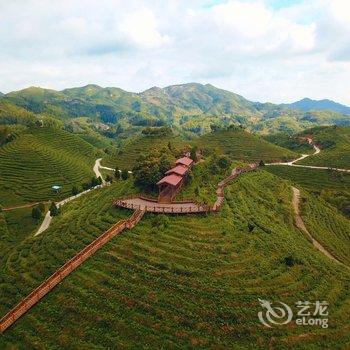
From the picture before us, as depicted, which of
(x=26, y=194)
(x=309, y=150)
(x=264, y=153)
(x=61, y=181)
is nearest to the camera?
(x=26, y=194)

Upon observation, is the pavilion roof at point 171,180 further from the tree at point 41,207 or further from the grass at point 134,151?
the grass at point 134,151

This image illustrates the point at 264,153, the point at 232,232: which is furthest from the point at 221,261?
the point at 264,153

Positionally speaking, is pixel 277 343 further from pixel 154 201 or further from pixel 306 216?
pixel 306 216

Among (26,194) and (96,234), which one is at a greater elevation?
(96,234)

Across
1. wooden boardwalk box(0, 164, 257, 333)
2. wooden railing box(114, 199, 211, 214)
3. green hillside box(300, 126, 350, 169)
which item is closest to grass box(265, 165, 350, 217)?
green hillside box(300, 126, 350, 169)

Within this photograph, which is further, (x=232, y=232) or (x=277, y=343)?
(x=232, y=232)

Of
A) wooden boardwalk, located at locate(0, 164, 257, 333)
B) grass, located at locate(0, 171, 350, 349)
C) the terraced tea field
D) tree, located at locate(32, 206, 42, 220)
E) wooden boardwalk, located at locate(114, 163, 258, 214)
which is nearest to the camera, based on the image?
grass, located at locate(0, 171, 350, 349)

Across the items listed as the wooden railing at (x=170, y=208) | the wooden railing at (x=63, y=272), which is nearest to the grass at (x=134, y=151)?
the wooden railing at (x=170, y=208)

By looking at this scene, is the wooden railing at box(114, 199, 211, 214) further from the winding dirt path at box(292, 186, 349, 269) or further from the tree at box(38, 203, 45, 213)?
the tree at box(38, 203, 45, 213)
